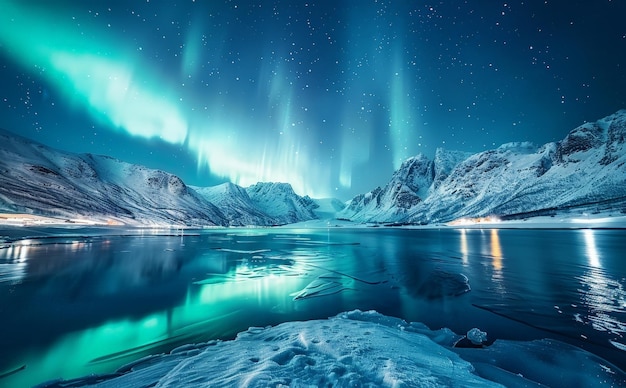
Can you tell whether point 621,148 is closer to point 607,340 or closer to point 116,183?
point 607,340

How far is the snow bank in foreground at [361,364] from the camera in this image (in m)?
4.20

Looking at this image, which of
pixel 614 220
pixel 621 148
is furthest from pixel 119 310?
pixel 621 148

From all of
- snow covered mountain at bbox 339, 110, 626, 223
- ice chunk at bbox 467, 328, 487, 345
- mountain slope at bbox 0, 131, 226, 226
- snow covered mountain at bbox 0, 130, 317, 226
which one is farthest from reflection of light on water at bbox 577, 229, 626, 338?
mountain slope at bbox 0, 131, 226, 226

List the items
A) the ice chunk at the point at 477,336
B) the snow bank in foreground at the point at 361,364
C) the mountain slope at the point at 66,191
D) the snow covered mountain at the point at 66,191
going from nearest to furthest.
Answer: the snow bank in foreground at the point at 361,364, the ice chunk at the point at 477,336, the snow covered mountain at the point at 66,191, the mountain slope at the point at 66,191

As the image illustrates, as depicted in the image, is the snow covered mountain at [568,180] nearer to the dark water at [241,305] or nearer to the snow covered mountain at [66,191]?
the dark water at [241,305]

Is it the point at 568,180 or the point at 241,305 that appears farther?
the point at 568,180

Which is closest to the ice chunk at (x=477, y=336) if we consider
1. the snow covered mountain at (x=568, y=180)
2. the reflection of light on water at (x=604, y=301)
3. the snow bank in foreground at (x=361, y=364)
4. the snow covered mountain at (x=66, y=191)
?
the snow bank in foreground at (x=361, y=364)

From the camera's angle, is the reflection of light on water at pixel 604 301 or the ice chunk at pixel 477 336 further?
the reflection of light on water at pixel 604 301

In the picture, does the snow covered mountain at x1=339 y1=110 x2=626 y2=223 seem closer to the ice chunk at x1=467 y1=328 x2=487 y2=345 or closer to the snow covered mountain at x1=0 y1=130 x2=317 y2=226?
the ice chunk at x1=467 y1=328 x2=487 y2=345

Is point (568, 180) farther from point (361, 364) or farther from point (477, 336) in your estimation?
point (361, 364)

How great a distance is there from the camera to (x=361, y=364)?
477 cm

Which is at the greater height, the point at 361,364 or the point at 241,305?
the point at 361,364

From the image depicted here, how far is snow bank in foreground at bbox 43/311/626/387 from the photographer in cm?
420

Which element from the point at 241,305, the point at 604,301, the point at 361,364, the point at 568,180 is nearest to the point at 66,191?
the point at 241,305
